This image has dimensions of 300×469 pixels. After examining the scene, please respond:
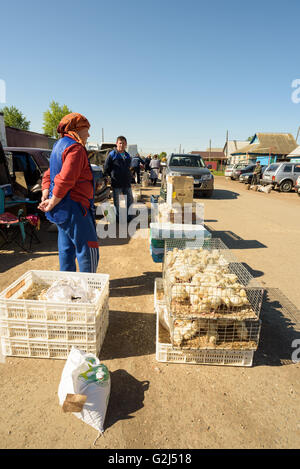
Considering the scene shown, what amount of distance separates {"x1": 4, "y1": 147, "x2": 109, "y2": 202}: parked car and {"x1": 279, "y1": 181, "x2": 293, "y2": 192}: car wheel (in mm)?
15037

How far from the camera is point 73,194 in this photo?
9.29 ft

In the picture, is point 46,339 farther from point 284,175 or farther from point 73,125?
point 284,175

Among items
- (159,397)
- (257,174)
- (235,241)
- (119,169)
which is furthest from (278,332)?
(257,174)

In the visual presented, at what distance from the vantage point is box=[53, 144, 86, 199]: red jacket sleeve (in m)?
2.65

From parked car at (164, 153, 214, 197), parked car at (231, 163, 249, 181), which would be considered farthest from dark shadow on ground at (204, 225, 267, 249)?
parked car at (231, 163, 249, 181)

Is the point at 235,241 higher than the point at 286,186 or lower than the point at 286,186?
lower

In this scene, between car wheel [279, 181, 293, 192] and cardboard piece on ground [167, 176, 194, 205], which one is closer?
cardboard piece on ground [167, 176, 194, 205]

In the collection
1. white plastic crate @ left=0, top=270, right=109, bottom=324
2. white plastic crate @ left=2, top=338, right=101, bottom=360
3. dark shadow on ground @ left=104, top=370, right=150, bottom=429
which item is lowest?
dark shadow on ground @ left=104, top=370, right=150, bottom=429

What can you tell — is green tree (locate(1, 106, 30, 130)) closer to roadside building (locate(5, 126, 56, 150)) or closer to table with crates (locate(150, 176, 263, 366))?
roadside building (locate(5, 126, 56, 150))

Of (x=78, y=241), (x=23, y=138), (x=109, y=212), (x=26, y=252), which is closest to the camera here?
(x=78, y=241)

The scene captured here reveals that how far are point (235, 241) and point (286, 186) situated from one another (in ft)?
42.4

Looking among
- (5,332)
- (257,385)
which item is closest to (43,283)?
(5,332)

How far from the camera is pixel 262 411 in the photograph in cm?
205

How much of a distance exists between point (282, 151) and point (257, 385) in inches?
1743
